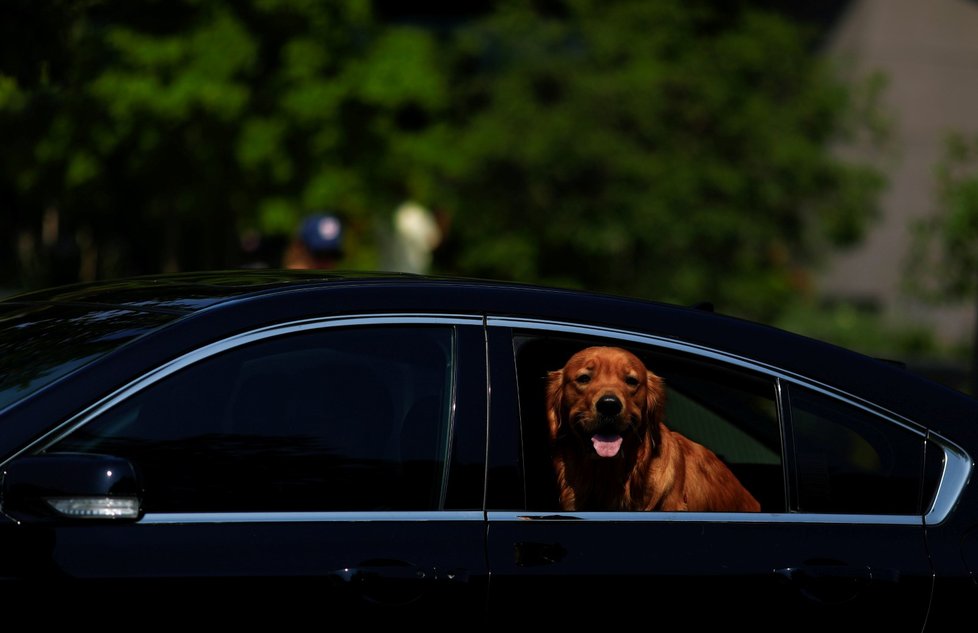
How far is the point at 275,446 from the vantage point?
12.1 ft

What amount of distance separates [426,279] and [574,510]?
2.23 ft

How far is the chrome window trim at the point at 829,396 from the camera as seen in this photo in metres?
3.91

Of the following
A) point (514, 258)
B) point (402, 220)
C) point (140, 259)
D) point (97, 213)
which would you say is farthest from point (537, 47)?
point (140, 259)

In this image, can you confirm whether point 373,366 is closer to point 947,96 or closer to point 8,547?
point 8,547

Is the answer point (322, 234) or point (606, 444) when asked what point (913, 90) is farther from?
point (606, 444)

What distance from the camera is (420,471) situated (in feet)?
12.3

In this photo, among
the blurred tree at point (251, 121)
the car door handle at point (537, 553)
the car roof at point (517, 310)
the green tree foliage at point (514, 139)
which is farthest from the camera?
the green tree foliage at point (514, 139)

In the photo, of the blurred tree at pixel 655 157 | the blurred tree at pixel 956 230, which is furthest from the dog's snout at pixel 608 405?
the blurred tree at pixel 655 157

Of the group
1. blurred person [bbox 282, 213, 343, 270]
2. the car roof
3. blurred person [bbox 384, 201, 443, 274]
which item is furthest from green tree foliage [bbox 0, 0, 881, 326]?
the car roof

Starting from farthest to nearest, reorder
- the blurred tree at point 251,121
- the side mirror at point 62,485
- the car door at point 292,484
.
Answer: the blurred tree at point 251,121, the car door at point 292,484, the side mirror at point 62,485

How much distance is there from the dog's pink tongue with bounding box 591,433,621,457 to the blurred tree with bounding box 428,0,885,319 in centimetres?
1658

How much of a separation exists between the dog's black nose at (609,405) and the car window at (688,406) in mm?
117

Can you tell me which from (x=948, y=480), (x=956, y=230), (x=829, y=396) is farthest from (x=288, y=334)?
(x=956, y=230)

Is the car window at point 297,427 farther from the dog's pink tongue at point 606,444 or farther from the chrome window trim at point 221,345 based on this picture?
the dog's pink tongue at point 606,444
